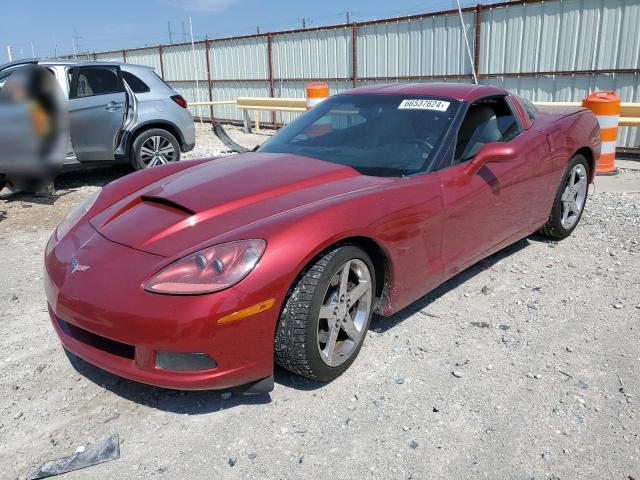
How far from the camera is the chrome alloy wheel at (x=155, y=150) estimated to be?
25.6ft

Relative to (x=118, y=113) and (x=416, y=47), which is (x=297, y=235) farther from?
(x=416, y=47)

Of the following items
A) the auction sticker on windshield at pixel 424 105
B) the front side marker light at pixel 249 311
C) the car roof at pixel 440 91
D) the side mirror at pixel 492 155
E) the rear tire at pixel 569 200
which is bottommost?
the rear tire at pixel 569 200

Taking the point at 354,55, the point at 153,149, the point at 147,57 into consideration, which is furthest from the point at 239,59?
the point at 153,149

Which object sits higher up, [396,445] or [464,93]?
[464,93]

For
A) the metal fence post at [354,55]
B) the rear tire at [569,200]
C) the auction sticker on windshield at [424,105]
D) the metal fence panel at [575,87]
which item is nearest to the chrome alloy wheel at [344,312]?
the auction sticker on windshield at [424,105]

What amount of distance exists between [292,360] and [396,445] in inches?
23.8

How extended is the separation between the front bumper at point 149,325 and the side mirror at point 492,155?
1.73 m

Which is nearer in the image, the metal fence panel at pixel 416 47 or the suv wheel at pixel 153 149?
the suv wheel at pixel 153 149

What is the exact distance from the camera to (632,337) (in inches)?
130

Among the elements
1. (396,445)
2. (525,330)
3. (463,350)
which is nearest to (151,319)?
(396,445)

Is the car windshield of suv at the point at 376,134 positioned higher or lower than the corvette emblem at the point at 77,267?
higher

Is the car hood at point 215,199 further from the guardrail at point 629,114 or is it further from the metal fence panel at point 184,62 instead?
the metal fence panel at point 184,62

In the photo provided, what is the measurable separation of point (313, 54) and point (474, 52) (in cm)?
499

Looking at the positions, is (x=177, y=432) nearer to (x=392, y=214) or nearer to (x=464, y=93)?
(x=392, y=214)
